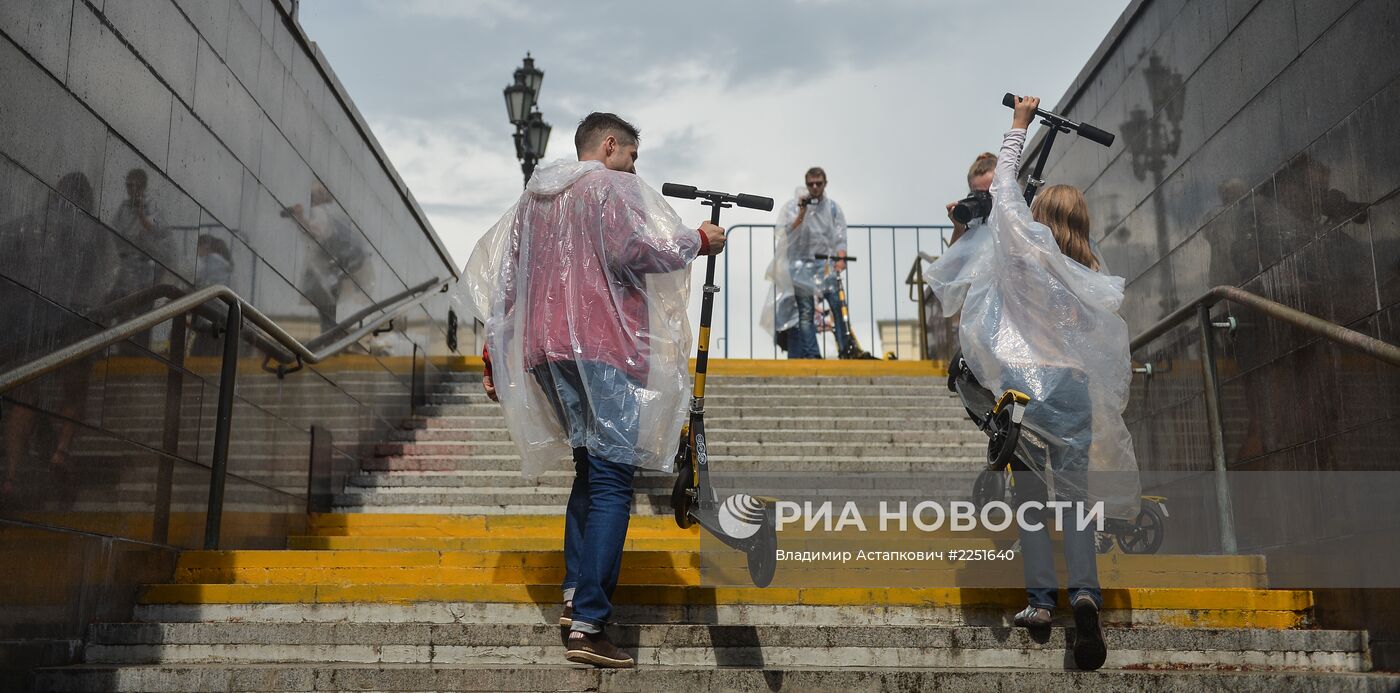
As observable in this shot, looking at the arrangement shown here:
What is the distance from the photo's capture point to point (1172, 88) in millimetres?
6496

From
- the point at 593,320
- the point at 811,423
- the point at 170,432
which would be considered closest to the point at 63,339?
the point at 170,432

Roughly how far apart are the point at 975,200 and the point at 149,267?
299 cm

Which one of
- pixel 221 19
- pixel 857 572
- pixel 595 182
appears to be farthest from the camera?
pixel 221 19

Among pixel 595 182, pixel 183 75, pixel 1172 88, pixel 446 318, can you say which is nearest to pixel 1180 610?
pixel 595 182

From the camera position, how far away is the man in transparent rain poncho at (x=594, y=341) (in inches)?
159

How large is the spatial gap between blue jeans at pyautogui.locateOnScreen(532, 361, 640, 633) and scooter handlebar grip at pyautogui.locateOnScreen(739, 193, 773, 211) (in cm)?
71

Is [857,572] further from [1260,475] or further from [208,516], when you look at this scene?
[208,516]

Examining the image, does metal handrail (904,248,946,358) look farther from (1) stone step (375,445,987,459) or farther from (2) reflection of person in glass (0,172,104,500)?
Result: (2) reflection of person in glass (0,172,104,500)

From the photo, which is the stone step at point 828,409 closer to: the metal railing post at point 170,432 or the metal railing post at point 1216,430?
the metal railing post at point 1216,430

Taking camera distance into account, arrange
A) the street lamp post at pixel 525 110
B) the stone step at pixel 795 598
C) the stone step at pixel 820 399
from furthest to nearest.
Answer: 1. the street lamp post at pixel 525 110
2. the stone step at pixel 820 399
3. the stone step at pixel 795 598

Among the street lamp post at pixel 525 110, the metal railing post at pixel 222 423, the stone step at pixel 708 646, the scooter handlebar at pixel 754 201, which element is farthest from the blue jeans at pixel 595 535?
the street lamp post at pixel 525 110

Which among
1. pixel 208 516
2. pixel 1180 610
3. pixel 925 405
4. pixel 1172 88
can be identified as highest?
pixel 1172 88

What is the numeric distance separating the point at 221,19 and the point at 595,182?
2388mm

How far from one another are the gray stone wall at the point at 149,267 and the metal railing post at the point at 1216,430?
13.0ft
